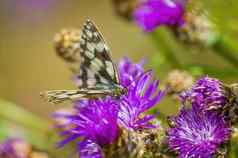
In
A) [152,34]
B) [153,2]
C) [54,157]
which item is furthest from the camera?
[152,34]

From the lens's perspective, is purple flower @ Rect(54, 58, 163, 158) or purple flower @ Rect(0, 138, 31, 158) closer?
purple flower @ Rect(54, 58, 163, 158)

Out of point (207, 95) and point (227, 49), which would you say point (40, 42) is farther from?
point (207, 95)

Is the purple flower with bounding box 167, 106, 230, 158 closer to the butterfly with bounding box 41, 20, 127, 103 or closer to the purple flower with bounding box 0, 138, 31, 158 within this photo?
the butterfly with bounding box 41, 20, 127, 103

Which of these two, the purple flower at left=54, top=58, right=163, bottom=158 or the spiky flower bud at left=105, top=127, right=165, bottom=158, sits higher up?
the purple flower at left=54, top=58, right=163, bottom=158

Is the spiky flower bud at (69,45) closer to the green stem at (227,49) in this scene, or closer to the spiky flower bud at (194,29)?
the spiky flower bud at (194,29)

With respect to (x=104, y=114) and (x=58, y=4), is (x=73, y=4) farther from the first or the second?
(x=104, y=114)

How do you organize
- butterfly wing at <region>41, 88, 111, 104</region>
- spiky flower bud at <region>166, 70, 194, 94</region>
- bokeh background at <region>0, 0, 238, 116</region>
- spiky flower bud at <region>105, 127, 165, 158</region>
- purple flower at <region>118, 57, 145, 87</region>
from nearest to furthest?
spiky flower bud at <region>105, 127, 165, 158</region>, butterfly wing at <region>41, 88, 111, 104</region>, purple flower at <region>118, 57, 145, 87</region>, spiky flower bud at <region>166, 70, 194, 94</region>, bokeh background at <region>0, 0, 238, 116</region>

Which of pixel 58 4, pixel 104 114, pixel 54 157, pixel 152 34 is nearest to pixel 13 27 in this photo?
pixel 58 4

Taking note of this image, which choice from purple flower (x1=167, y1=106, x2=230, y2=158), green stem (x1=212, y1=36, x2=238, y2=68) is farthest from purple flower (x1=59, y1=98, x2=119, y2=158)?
green stem (x1=212, y1=36, x2=238, y2=68)
